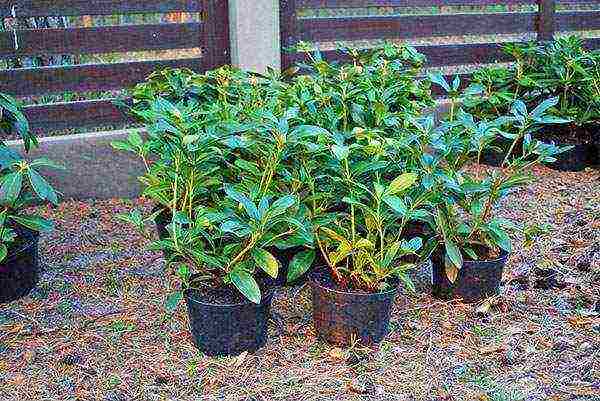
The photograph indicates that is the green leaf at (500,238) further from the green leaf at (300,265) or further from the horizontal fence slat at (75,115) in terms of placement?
the horizontal fence slat at (75,115)

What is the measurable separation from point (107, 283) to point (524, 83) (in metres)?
2.99

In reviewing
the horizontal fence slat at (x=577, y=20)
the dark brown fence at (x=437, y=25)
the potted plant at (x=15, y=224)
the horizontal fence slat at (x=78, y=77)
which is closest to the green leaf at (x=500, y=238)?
the potted plant at (x=15, y=224)

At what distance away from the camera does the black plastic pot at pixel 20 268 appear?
10.0 feet

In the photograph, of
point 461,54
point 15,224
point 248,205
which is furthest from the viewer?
point 461,54

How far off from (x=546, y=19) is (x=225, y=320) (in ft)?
13.3

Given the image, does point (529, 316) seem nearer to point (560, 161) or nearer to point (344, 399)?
point (344, 399)

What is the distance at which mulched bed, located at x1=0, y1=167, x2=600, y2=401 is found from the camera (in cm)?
249

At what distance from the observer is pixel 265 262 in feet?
8.21

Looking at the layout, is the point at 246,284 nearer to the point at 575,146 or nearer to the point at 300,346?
the point at 300,346

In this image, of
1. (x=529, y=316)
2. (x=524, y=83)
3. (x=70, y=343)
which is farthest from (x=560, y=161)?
(x=70, y=343)

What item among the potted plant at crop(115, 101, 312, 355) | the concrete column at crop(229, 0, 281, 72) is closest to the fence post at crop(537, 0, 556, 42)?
the concrete column at crop(229, 0, 281, 72)

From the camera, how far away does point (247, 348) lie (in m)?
2.66

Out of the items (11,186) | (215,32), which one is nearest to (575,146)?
(215,32)

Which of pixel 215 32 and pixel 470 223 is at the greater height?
pixel 215 32
